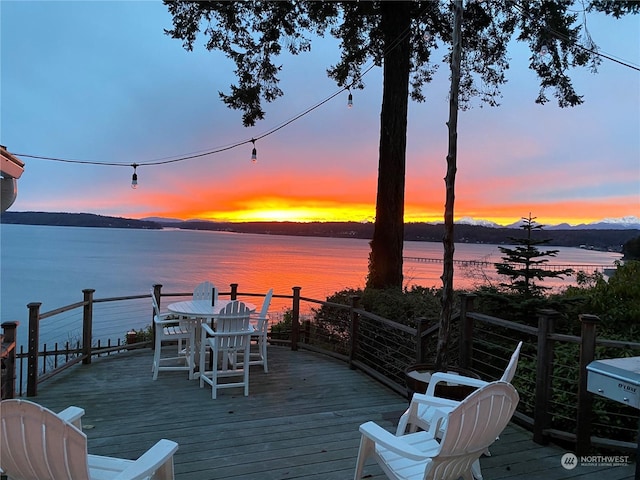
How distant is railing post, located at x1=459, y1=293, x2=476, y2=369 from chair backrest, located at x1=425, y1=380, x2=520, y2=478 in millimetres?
1799

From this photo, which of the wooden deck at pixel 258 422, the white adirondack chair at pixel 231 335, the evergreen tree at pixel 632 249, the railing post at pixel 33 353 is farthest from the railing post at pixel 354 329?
the evergreen tree at pixel 632 249

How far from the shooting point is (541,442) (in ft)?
10.3

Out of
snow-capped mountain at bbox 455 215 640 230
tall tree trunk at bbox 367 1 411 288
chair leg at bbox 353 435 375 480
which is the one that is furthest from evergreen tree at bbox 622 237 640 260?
chair leg at bbox 353 435 375 480

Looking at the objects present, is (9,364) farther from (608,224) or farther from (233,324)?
(608,224)

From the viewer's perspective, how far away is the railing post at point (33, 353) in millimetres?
4039

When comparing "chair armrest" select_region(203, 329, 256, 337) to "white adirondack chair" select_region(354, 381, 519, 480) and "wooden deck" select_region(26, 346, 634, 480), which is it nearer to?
"wooden deck" select_region(26, 346, 634, 480)

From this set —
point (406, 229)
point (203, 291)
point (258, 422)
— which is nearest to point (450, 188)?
point (258, 422)

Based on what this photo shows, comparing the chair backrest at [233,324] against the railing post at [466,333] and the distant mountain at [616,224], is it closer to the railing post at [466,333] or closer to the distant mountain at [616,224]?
the railing post at [466,333]

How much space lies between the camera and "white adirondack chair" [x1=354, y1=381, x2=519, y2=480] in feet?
6.17

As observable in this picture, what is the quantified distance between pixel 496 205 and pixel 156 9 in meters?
13.0

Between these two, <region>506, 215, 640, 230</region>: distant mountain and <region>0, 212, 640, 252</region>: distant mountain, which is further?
<region>506, 215, 640, 230</region>: distant mountain

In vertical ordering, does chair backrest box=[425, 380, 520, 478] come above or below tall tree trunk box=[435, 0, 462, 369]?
below

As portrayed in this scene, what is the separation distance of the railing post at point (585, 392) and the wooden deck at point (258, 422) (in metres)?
0.19

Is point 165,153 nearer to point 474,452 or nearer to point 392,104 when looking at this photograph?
point 392,104
